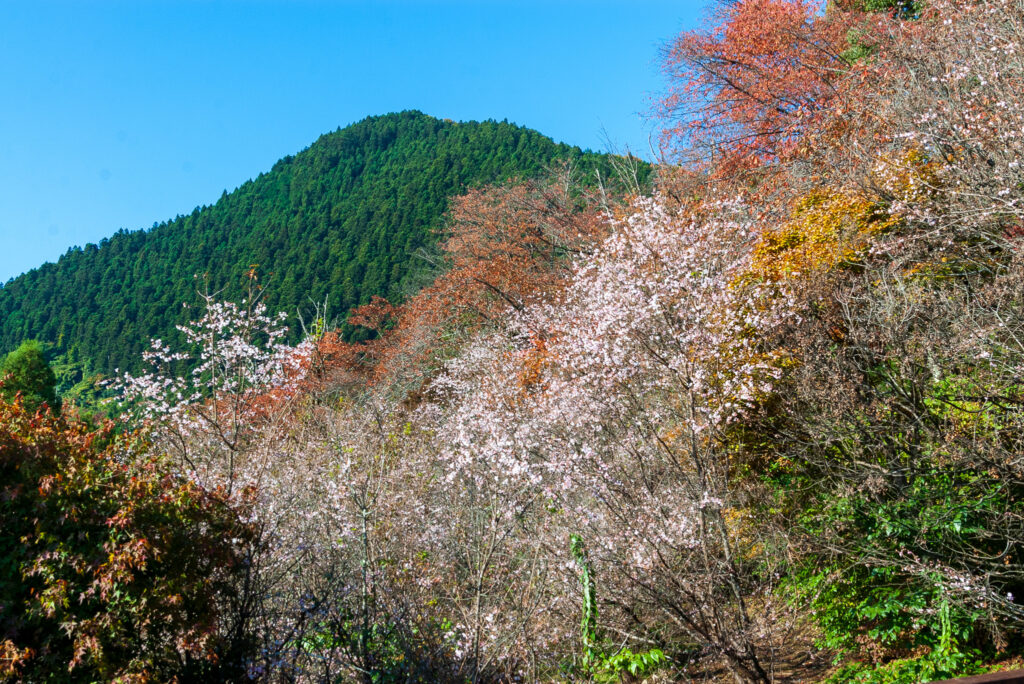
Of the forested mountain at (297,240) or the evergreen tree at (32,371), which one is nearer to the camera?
the evergreen tree at (32,371)

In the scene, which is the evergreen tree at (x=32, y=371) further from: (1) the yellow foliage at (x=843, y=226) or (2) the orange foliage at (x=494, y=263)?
(1) the yellow foliage at (x=843, y=226)

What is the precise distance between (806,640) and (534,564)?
3185 mm

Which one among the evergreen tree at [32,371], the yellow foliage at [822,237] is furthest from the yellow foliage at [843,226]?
the evergreen tree at [32,371]

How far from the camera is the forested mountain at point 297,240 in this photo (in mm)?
32250

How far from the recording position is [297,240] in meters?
37.9

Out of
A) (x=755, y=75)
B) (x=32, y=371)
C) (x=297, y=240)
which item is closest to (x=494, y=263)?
(x=755, y=75)

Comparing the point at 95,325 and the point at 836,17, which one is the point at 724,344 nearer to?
the point at 836,17

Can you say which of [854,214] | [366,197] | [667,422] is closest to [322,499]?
[667,422]

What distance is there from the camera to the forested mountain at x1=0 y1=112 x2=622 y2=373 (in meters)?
32.2

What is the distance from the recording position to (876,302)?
6039 millimetres

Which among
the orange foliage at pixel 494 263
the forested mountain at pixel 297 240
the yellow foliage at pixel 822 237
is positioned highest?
the forested mountain at pixel 297 240

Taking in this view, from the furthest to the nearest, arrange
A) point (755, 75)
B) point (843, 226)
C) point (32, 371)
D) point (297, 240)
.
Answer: point (297, 240) → point (32, 371) → point (755, 75) → point (843, 226)

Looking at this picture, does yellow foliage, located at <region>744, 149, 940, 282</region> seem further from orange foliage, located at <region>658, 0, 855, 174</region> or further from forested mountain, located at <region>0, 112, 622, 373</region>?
forested mountain, located at <region>0, 112, 622, 373</region>

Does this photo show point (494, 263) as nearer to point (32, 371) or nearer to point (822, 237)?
point (822, 237)
